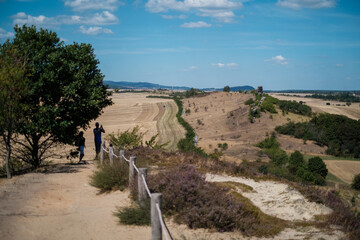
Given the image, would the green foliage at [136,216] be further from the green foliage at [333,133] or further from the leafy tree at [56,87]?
Answer: the green foliage at [333,133]

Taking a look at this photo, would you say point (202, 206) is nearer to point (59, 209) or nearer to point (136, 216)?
point (136, 216)

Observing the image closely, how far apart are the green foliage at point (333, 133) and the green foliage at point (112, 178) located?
142ft

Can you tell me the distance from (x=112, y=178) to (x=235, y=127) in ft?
172

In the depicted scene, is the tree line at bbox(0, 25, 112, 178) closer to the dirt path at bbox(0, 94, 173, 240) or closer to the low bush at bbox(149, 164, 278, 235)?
the dirt path at bbox(0, 94, 173, 240)

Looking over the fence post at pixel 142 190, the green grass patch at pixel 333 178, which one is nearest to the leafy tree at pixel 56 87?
the fence post at pixel 142 190

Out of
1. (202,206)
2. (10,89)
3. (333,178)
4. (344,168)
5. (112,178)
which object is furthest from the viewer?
(344,168)

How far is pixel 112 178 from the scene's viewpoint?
1076cm

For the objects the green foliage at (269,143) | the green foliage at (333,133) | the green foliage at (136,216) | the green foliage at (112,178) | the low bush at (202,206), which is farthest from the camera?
the green foliage at (333,133)

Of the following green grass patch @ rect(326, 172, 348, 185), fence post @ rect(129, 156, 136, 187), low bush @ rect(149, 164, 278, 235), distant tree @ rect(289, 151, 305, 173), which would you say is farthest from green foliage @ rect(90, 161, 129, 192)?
green grass patch @ rect(326, 172, 348, 185)

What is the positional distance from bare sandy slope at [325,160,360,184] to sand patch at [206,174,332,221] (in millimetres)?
26094

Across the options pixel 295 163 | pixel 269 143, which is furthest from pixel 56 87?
pixel 269 143

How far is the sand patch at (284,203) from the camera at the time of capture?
8.60 m

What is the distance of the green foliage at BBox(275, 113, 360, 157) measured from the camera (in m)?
48.6

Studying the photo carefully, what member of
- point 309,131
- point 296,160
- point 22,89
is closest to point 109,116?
point 309,131
